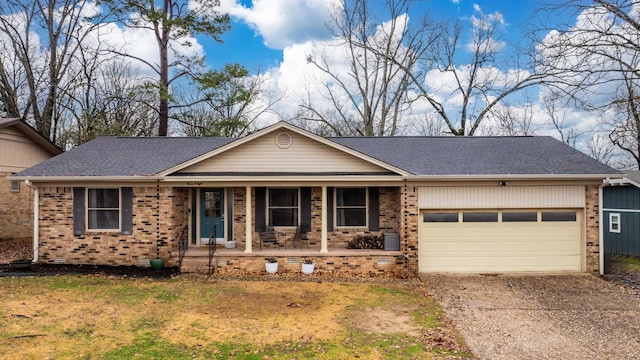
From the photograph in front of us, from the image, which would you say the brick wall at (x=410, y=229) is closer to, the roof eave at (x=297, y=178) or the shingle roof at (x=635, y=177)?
the roof eave at (x=297, y=178)

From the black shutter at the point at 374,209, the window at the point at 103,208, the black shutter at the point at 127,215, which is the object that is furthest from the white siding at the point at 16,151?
the black shutter at the point at 374,209

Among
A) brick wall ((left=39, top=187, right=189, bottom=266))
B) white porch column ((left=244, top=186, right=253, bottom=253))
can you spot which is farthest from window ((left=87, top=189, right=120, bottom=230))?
white porch column ((left=244, top=186, right=253, bottom=253))

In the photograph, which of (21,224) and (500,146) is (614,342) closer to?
(500,146)

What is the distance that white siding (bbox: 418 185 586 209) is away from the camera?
410 inches

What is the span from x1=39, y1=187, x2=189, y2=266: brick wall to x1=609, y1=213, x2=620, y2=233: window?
15722 millimetres

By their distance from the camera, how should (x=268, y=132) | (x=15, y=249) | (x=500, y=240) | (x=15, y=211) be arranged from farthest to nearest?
(x=15, y=211) → (x=15, y=249) → (x=500, y=240) → (x=268, y=132)

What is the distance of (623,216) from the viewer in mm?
13539

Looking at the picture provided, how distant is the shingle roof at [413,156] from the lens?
34.6ft

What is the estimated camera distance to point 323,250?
10578 mm

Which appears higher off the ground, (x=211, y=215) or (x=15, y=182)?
(x=15, y=182)

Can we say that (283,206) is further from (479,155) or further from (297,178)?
(479,155)

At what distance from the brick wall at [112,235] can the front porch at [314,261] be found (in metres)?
1.19

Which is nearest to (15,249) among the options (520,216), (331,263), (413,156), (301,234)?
(301,234)

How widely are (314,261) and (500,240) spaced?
537 cm
